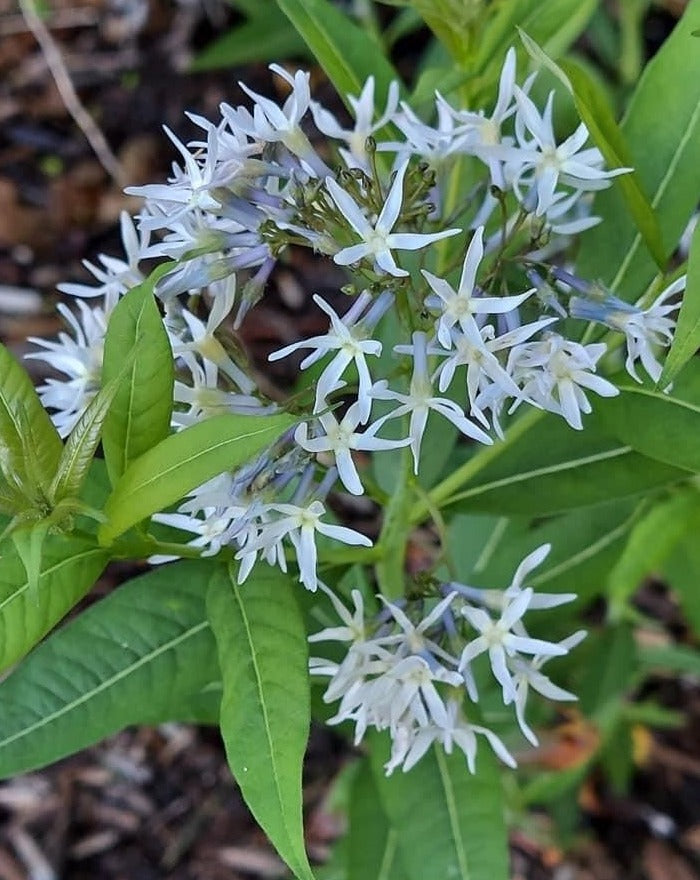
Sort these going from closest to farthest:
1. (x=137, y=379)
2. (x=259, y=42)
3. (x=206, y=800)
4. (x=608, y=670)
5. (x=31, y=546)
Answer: (x=31, y=546)
(x=137, y=379)
(x=608, y=670)
(x=206, y=800)
(x=259, y=42)

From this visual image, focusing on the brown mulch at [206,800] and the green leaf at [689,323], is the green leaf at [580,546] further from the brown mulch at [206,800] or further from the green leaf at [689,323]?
the brown mulch at [206,800]

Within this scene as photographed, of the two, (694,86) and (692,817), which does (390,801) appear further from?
(692,817)

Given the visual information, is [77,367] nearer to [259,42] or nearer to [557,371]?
[557,371]

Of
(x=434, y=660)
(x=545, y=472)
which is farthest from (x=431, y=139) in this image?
(x=434, y=660)

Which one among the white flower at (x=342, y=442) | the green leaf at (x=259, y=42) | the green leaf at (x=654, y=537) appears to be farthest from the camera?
the green leaf at (x=259, y=42)

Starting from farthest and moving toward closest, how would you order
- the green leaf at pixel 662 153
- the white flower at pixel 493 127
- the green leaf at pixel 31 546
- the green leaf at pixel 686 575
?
the green leaf at pixel 686 575, the green leaf at pixel 662 153, the white flower at pixel 493 127, the green leaf at pixel 31 546

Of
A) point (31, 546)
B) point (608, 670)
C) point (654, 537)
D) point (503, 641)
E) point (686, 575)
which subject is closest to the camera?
point (31, 546)

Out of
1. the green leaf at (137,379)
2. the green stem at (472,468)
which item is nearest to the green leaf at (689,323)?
the green stem at (472,468)
